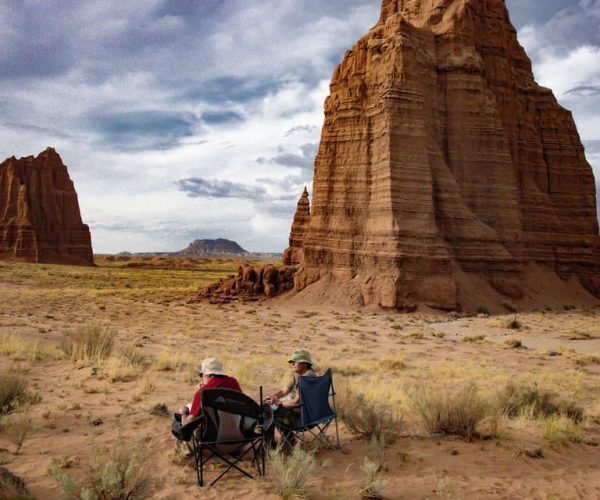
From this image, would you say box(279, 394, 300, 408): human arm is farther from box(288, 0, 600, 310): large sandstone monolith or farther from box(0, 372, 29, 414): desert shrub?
box(288, 0, 600, 310): large sandstone monolith

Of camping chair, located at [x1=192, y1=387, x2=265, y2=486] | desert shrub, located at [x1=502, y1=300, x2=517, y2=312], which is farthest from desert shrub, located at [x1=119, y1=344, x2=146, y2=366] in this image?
desert shrub, located at [x1=502, y1=300, x2=517, y2=312]

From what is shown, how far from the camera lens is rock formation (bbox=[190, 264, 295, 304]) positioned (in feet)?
115

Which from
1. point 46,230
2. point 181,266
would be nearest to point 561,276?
point 181,266

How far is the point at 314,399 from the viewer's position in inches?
259

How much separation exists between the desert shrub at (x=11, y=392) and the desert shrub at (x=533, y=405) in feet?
26.7

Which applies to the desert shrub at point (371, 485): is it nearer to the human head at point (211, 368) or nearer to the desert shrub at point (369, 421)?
the desert shrub at point (369, 421)

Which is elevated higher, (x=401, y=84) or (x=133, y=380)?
(x=401, y=84)

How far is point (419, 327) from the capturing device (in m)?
23.0

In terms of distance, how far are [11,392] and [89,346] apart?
16.0 ft

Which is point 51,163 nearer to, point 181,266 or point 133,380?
point 181,266

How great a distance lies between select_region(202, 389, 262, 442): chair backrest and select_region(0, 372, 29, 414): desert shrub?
414cm

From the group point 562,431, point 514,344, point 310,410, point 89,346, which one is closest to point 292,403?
point 310,410

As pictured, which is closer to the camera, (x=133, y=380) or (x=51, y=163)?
(x=133, y=380)

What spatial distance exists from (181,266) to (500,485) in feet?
323
